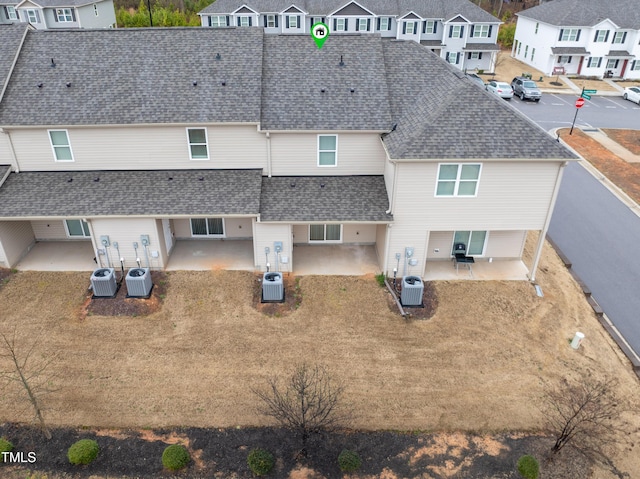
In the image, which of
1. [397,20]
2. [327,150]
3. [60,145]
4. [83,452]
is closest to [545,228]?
[327,150]

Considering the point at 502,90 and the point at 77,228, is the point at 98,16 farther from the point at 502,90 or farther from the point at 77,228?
the point at 502,90

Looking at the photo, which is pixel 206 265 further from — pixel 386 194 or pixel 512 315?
pixel 512 315

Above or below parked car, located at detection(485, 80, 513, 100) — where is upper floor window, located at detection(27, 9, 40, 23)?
above

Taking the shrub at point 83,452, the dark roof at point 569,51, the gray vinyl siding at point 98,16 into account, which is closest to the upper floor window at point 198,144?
the shrub at point 83,452

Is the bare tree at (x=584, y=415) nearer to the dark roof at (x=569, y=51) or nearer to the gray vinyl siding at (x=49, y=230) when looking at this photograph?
the gray vinyl siding at (x=49, y=230)

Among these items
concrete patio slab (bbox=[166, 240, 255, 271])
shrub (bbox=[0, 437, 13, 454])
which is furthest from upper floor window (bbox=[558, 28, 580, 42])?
shrub (bbox=[0, 437, 13, 454])

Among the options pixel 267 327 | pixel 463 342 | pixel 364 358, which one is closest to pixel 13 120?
pixel 267 327

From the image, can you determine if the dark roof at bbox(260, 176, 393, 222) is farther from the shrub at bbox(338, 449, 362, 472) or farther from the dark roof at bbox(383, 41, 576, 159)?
the shrub at bbox(338, 449, 362, 472)
